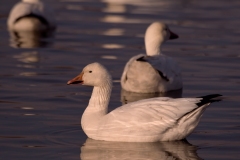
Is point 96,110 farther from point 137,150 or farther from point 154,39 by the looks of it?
point 154,39

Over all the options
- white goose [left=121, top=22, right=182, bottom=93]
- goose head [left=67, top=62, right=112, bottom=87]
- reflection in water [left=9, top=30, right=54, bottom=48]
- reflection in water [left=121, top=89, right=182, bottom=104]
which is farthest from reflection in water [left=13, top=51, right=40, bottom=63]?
goose head [left=67, top=62, right=112, bottom=87]

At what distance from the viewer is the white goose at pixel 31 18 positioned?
18.9 m

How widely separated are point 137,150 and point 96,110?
0.91 meters

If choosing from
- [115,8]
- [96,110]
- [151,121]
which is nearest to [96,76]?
[96,110]

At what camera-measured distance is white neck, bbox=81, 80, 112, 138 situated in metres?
9.62

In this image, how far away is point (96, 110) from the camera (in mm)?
9781

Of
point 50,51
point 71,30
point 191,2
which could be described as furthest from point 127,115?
point 191,2

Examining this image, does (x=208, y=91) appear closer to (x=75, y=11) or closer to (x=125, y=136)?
(x=125, y=136)

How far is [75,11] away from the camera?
2120 centimetres

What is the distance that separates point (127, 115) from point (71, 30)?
9.43 m

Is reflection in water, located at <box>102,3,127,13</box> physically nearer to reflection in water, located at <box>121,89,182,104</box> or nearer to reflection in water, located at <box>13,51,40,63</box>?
reflection in water, located at <box>13,51,40,63</box>

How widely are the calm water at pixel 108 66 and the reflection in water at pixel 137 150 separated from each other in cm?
1

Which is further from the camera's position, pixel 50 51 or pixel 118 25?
pixel 118 25

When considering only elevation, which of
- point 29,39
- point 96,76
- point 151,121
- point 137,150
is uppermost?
point 96,76
